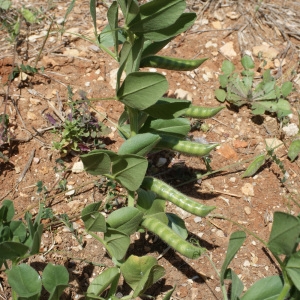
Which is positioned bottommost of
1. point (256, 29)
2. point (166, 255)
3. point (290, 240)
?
point (166, 255)

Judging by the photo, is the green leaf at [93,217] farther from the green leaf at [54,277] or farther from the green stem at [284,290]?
the green stem at [284,290]

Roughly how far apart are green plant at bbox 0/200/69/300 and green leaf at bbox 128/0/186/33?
2.69 ft

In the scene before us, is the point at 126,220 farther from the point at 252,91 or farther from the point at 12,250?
the point at 252,91

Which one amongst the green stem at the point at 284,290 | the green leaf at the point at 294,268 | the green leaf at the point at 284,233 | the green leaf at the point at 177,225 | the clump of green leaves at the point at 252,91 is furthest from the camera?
the clump of green leaves at the point at 252,91

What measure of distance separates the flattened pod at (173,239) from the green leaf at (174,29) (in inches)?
29.3

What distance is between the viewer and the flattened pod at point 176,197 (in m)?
2.14

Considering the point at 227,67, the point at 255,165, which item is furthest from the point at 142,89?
the point at 227,67

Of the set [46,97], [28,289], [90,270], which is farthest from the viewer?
[46,97]

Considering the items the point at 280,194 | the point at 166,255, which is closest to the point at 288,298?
the point at 166,255

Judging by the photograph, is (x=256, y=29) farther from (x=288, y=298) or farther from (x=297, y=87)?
(x=288, y=298)

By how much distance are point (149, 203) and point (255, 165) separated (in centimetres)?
92

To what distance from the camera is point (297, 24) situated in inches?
152

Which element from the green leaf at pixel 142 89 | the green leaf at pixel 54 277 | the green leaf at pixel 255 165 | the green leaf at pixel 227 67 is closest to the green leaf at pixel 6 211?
the green leaf at pixel 54 277

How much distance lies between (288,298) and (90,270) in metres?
0.94
